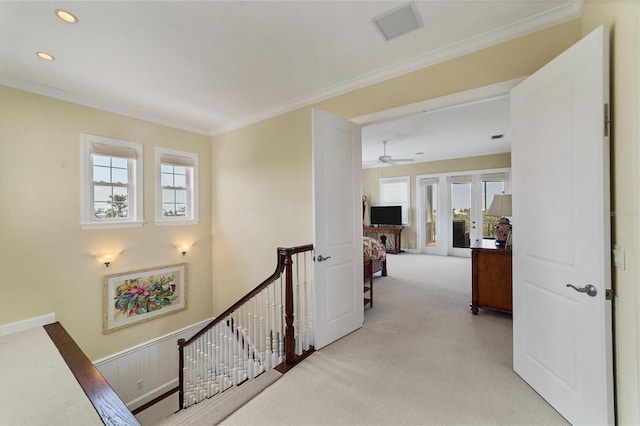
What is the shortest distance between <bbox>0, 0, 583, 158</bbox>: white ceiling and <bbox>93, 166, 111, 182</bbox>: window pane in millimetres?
857

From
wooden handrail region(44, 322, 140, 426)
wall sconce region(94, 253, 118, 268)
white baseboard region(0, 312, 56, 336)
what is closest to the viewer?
wooden handrail region(44, 322, 140, 426)

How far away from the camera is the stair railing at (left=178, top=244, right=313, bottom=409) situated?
244cm

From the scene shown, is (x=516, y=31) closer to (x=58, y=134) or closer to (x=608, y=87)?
(x=608, y=87)

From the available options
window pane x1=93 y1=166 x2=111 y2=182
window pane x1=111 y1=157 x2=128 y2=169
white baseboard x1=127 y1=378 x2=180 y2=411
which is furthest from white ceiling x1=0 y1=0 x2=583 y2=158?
white baseboard x1=127 y1=378 x2=180 y2=411

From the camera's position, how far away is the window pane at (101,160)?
11.9 feet

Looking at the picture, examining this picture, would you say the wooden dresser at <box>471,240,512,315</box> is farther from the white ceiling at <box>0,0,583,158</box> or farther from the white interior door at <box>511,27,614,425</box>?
the white ceiling at <box>0,0,583,158</box>

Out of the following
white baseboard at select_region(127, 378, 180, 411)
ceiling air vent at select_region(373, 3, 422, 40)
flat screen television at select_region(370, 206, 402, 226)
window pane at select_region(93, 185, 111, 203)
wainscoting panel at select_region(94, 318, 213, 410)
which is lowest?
white baseboard at select_region(127, 378, 180, 411)

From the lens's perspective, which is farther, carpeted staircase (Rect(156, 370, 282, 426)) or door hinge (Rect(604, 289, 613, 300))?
carpeted staircase (Rect(156, 370, 282, 426))

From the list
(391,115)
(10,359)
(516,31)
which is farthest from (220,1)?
(10,359)

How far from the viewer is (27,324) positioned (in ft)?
9.94

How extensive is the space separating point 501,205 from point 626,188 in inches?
93.8

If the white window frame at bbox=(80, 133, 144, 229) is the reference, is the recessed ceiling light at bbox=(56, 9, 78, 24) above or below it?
above

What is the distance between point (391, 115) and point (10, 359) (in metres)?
4.30

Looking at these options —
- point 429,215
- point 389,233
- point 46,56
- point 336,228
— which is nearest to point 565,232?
point 336,228
